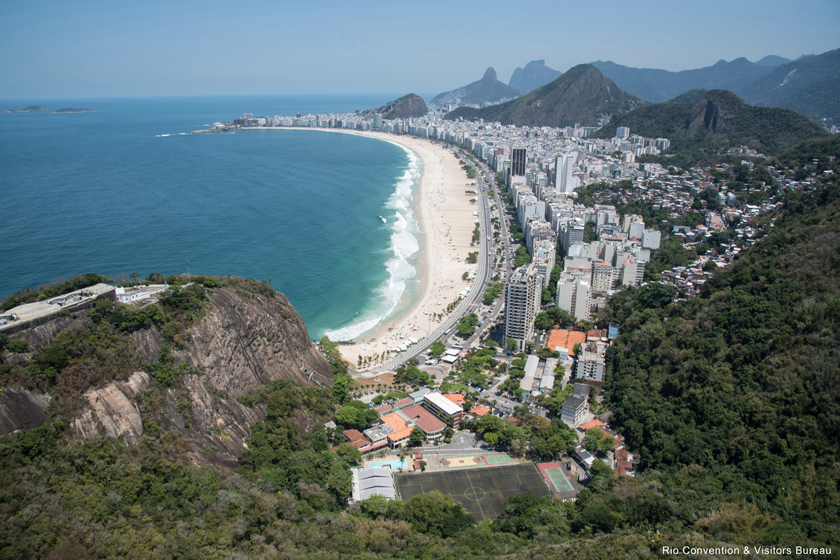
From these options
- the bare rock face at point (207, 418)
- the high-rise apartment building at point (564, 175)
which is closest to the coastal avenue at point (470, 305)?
the bare rock face at point (207, 418)

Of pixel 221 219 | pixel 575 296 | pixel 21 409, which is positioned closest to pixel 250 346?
pixel 21 409

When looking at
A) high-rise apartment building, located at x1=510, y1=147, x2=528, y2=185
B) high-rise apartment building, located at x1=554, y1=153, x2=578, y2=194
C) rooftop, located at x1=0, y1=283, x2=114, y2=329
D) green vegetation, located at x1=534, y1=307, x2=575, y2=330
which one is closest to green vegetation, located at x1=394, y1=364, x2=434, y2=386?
green vegetation, located at x1=534, y1=307, x2=575, y2=330

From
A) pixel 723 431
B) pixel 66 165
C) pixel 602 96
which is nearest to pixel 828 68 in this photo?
pixel 602 96

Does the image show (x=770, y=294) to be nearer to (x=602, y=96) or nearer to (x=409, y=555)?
(x=409, y=555)

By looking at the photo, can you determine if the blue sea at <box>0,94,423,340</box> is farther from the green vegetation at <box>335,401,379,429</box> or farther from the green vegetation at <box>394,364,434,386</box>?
the green vegetation at <box>335,401,379,429</box>

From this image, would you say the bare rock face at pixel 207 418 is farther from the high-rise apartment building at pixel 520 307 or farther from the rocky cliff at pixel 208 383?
the high-rise apartment building at pixel 520 307

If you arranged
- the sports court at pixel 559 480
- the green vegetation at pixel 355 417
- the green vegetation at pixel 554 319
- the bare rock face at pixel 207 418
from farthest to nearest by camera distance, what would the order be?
the green vegetation at pixel 554 319, the green vegetation at pixel 355 417, the sports court at pixel 559 480, the bare rock face at pixel 207 418

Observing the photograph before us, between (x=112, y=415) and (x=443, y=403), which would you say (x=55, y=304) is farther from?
(x=443, y=403)
